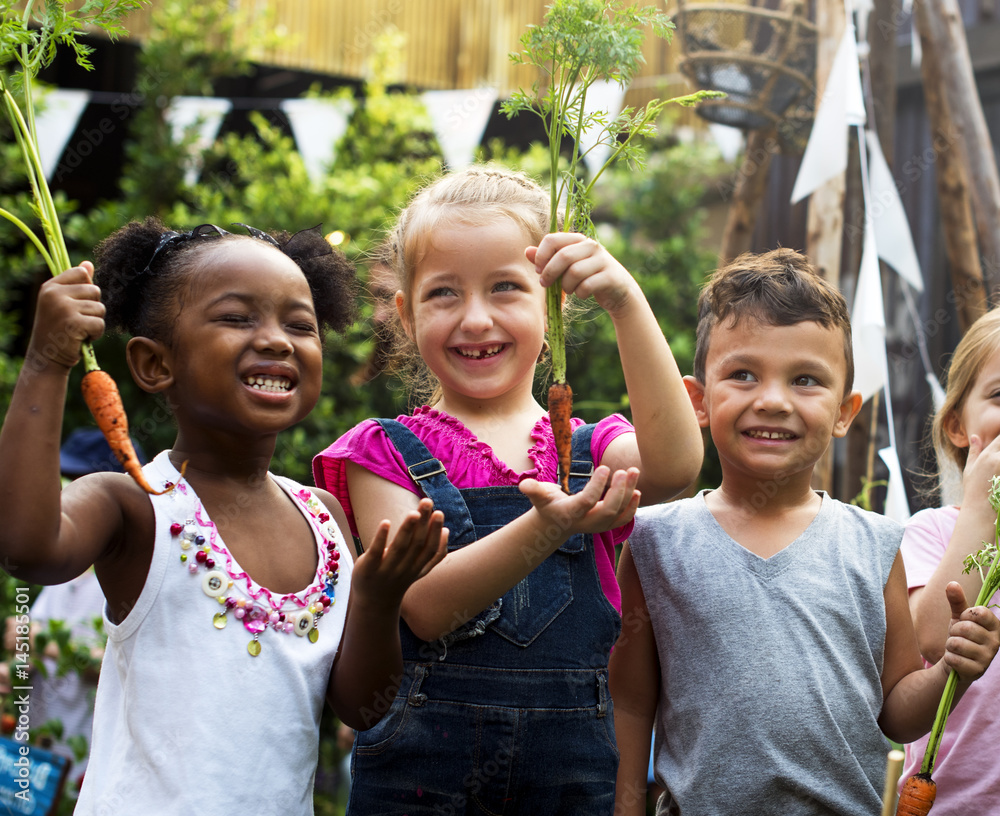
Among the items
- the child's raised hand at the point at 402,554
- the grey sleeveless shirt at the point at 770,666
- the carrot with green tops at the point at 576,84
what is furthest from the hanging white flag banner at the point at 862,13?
the child's raised hand at the point at 402,554

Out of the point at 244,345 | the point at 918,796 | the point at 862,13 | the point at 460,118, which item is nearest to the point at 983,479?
the point at 918,796

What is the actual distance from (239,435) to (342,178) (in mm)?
3929

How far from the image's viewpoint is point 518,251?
1.89 m

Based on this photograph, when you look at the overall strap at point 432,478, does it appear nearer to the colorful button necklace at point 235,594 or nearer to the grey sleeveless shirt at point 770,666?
the colorful button necklace at point 235,594

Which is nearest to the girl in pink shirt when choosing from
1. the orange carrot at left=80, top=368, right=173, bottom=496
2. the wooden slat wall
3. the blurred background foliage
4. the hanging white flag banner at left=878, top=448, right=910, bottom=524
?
the orange carrot at left=80, top=368, right=173, bottom=496

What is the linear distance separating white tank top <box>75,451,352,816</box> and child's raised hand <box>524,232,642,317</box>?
769 millimetres

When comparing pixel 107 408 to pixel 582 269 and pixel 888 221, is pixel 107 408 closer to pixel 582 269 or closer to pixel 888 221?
pixel 582 269

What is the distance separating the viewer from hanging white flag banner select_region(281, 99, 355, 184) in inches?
228

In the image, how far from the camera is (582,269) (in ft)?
5.28

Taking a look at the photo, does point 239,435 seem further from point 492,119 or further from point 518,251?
point 492,119

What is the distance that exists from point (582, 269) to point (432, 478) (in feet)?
1.68

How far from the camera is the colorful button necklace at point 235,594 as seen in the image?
5.46 ft

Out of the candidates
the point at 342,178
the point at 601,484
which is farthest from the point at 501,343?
the point at 342,178

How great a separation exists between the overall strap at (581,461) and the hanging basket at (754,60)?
1856 mm
